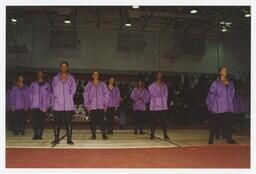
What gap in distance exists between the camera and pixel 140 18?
1877 cm

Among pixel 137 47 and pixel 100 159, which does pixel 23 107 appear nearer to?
pixel 100 159

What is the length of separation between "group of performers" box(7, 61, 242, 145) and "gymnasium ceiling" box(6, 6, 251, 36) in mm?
6185

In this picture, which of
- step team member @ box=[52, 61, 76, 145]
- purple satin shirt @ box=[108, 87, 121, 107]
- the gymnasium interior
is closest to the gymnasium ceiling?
the gymnasium interior

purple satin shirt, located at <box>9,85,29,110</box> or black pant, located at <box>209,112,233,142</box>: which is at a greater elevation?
purple satin shirt, located at <box>9,85,29,110</box>

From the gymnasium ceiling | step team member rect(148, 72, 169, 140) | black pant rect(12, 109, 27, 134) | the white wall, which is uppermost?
the gymnasium ceiling

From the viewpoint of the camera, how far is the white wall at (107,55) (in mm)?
19375

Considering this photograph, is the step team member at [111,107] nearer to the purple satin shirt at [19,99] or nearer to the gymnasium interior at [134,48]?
the purple satin shirt at [19,99]

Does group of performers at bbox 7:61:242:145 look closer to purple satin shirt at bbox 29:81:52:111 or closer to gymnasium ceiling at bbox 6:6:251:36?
purple satin shirt at bbox 29:81:52:111

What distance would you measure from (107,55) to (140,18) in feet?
8.39

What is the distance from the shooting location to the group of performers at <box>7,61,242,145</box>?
7.84m

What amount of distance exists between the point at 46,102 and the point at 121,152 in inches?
110

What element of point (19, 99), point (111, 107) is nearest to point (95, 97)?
point (111, 107)

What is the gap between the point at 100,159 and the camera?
19.2 ft
